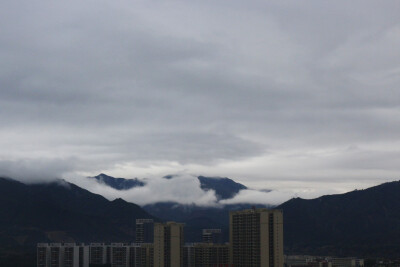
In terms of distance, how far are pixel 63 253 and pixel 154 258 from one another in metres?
33.5

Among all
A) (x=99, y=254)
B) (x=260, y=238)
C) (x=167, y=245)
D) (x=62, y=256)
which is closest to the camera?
Result: (x=260, y=238)

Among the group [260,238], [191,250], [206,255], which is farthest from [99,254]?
[260,238]

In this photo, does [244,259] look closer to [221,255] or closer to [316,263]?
[221,255]

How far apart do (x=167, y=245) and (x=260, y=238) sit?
2934 cm

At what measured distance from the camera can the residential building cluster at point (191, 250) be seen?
145 metres

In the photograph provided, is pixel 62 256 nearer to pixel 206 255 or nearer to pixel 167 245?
pixel 167 245

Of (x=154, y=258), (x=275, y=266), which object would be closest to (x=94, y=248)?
(x=154, y=258)

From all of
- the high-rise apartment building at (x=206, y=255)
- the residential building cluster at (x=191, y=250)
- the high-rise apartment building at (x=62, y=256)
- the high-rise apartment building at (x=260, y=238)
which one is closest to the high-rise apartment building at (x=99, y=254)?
the residential building cluster at (x=191, y=250)

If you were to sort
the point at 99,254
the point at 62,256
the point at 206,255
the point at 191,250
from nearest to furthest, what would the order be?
the point at 206,255, the point at 191,250, the point at 62,256, the point at 99,254

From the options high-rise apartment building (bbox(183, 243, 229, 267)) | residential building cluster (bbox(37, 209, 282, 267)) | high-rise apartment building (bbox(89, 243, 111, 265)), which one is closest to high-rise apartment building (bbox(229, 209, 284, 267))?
residential building cluster (bbox(37, 209, 282, 267))

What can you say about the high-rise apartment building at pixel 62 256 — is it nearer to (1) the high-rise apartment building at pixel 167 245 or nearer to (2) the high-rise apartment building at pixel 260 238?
(1) the high-rise apartment building at pixel 167 245

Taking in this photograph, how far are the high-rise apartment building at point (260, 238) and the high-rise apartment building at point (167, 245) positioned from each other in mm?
16964

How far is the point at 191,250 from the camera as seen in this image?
17475cm

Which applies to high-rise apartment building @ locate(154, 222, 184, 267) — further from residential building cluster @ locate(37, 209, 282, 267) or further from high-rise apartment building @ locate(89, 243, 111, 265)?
high-rise apartment building @ locate(89, 243, 111, 265)
